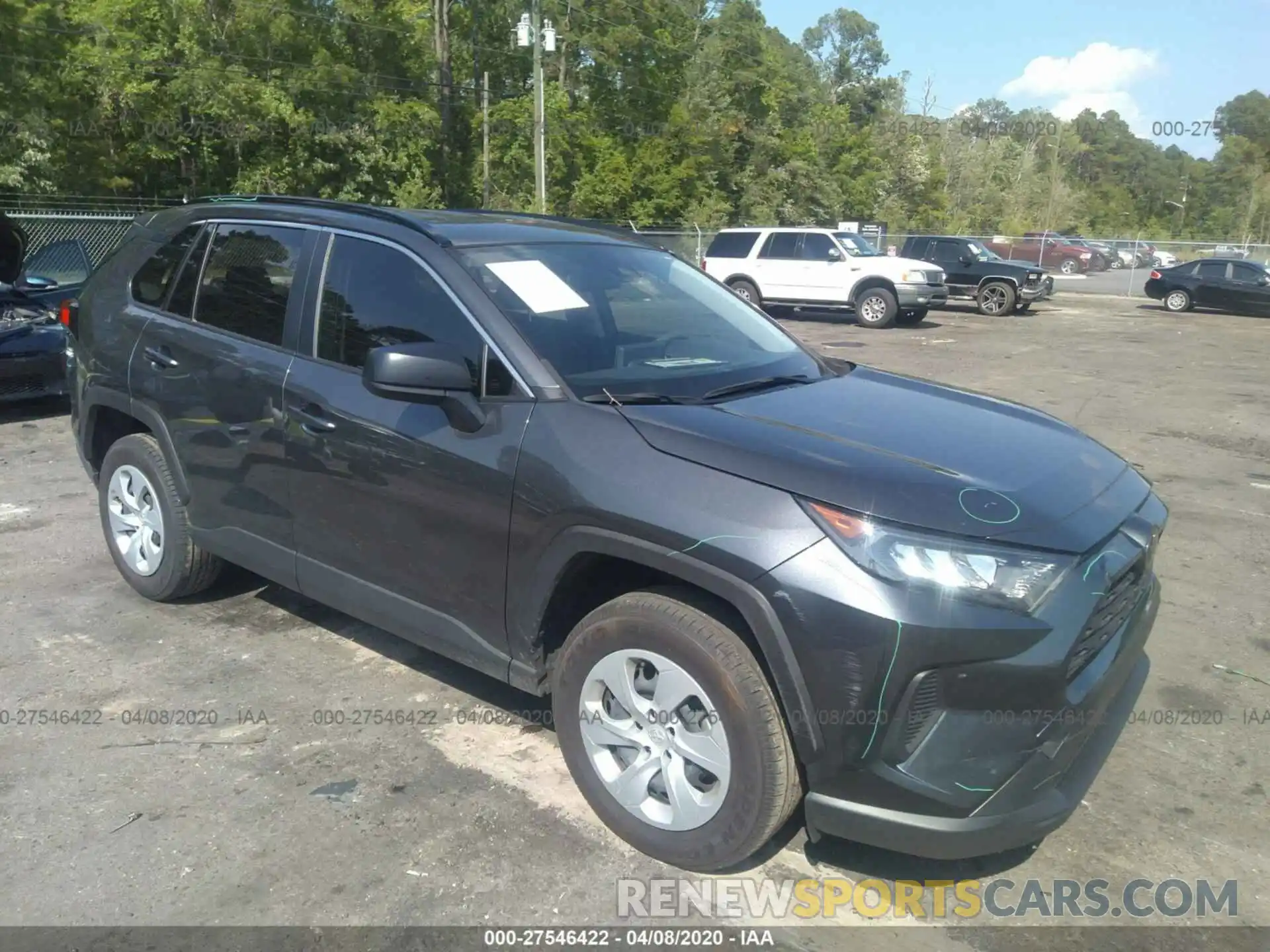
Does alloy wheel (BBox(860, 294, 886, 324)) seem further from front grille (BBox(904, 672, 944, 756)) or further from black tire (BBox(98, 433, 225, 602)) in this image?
front grille (BBox(904, 672, 944, 756))

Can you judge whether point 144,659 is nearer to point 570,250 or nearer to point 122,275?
point 122,275

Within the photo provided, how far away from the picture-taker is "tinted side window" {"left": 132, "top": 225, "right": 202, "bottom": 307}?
469 centimetres

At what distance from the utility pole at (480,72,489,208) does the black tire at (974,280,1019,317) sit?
1994cm

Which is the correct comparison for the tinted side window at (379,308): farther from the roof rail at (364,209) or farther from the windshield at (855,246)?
the windshield at (855,246)

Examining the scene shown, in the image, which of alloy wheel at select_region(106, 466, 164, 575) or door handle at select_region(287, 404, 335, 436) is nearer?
door handle at select_region(287, 404, 335, 436)

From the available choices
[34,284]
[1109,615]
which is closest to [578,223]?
[1109,615]

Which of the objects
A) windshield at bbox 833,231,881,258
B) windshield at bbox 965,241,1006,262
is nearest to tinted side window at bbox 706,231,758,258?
windshield at bbox 833,231,881,258

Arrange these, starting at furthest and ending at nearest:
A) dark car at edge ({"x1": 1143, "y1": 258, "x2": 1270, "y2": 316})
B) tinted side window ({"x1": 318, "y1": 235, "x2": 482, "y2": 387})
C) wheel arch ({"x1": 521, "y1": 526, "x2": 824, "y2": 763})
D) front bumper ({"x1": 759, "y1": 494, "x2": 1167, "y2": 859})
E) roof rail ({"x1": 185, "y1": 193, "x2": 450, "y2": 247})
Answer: dark car at edge ({"x1": 1143, "y1": 258, "x2": 1270, "y2": 316}) < roof rail ({"x1": 185, "y1": 193, "x2": 450, "y2": 247}) < tinted side window ({"x1": 318, "y1": 235, "x2": 482, "y2": 387}) < wheel arch ({"x1": 521, "y1": 526, "x2": 824, "y2": 763}) < front bumper ({"x1": 759, "y1": 494, "x2": 1167, "y2": 859})

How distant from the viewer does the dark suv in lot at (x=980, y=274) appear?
23406mm

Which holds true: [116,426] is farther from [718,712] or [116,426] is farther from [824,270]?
[824,270]

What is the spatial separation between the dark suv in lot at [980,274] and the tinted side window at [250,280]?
2170cm

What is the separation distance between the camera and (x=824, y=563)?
257 centimetres

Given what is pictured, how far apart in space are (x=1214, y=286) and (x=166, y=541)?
26715mm

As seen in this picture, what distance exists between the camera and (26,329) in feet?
28.5
